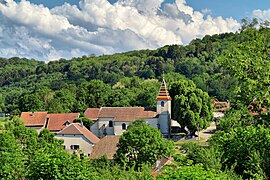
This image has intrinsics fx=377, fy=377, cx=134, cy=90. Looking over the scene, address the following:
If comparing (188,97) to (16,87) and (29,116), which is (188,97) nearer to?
(29,116)

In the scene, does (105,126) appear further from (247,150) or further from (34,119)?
(247,150)

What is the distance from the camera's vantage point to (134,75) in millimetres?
99312

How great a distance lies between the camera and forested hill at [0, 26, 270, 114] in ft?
46.8

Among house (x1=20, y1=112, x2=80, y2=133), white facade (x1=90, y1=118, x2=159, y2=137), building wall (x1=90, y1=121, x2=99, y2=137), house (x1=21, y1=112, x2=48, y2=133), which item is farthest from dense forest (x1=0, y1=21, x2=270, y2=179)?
building wall (x1=90, y1=121, x2=99, y2=137)

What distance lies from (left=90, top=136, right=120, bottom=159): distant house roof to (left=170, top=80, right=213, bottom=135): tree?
12.0 metres

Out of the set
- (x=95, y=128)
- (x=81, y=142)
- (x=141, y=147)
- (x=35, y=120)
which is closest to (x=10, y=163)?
(x=141, y=147)

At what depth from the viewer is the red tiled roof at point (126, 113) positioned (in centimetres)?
4444

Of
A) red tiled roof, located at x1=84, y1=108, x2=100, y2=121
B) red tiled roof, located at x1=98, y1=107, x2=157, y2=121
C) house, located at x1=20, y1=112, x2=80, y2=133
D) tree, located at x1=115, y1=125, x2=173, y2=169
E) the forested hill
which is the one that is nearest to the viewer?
the forested hill

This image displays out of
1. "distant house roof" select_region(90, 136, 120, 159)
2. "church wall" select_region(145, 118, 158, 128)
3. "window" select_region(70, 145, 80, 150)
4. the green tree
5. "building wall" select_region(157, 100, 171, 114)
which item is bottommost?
"window" select_region(70, 145, 80, 150)

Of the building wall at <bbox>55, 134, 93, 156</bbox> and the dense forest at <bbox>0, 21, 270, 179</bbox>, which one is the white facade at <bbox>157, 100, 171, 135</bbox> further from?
the building wall at <bbox>55, 134, 93, 156</bbox>

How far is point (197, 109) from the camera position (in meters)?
42.4

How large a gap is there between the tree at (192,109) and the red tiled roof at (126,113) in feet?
10.2

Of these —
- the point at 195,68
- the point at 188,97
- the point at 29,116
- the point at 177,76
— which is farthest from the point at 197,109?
the point at 195,68

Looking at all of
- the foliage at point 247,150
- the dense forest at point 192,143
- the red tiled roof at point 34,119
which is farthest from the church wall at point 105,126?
the foliage at point 247,150
